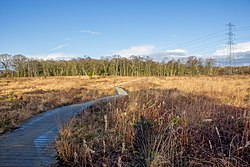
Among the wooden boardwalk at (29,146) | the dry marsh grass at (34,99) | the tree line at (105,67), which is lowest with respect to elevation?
the dry marsh grass at (34,99)

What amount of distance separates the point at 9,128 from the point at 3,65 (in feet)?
225

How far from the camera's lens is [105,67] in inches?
2837

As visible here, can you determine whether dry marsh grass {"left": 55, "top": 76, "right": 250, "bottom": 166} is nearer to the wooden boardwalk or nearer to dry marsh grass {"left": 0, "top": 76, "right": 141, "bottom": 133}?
the wooden boardwalk

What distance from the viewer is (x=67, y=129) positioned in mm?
5777

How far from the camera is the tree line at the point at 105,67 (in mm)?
68812

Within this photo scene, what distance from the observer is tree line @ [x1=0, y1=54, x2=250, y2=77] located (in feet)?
226

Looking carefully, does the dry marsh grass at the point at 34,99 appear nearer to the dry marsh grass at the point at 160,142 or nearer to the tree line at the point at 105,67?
the dry marsh grass at the point at 160,142

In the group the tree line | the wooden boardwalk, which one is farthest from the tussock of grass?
the tree line

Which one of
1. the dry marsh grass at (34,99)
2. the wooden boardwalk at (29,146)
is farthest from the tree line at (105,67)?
the wooden boardwalk at (29,146)

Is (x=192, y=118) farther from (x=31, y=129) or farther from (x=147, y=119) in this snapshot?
(x=31, y=129)

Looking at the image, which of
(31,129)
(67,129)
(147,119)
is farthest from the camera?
(31,129)

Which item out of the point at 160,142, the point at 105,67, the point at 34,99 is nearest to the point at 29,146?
the point at 160,142

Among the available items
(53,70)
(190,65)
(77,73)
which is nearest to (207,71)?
(190,65)

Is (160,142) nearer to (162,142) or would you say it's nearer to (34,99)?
(162,142)
